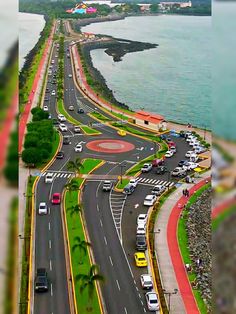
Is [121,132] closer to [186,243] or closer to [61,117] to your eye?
[61,117]

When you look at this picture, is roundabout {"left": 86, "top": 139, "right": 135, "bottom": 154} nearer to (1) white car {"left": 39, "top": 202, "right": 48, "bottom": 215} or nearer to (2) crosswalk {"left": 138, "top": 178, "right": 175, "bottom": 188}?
(2) crosswalk {"left": 138, "top": 178, "right": 175, "bottom": 188}

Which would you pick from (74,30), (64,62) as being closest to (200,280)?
(64,62)

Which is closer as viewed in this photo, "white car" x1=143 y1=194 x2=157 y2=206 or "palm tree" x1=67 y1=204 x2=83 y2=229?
"palm tree" x1=67 y1=204 x2=83 y2=229

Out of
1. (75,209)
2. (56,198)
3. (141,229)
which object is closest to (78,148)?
(56,198)

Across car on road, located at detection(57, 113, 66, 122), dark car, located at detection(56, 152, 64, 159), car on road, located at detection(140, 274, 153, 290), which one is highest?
car on road, located at detection(57, 113, 66, 122)

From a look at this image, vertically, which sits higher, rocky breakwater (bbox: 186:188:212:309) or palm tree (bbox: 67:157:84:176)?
palm tree (bbox: 67:157:84:176)

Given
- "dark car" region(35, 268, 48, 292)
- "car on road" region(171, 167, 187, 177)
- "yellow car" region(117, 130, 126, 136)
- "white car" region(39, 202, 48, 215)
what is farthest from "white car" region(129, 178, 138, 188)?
"dark car" region(35, 268, 48, 292)

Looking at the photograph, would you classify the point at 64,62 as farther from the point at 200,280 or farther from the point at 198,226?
the point at 200,280
